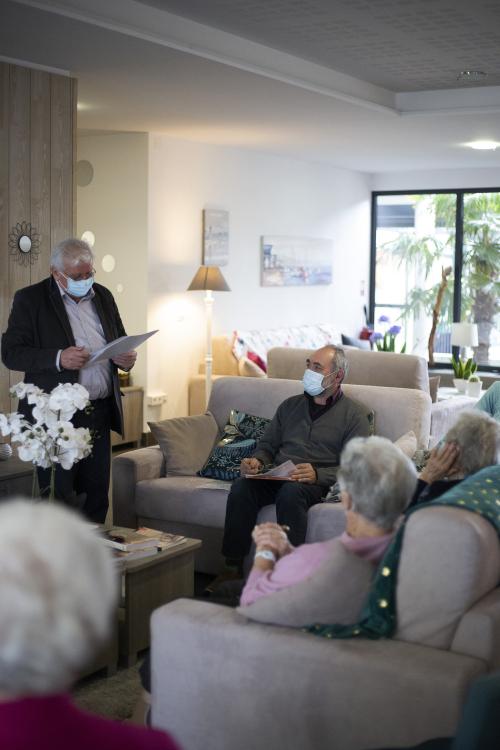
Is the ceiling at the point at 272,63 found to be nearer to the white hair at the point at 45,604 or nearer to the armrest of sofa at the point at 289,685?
the armrest of sofa at the point at 289,685

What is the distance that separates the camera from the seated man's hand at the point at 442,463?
3.05m

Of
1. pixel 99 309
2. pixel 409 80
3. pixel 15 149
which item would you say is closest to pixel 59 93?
pixel 15 149

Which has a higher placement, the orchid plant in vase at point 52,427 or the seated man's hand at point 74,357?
the seated man's hand at point 74,357

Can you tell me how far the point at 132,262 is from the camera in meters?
8.06

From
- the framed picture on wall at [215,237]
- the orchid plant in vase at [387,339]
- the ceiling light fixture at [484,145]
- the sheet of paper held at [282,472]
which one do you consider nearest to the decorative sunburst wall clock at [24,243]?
→ the sheet of paper held at [282,472]

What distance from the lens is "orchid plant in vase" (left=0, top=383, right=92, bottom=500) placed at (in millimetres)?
3352

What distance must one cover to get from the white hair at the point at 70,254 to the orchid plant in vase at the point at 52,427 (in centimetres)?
85

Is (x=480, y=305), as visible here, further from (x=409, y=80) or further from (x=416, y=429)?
(x=416, y=429)

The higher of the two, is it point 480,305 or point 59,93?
point 59,93

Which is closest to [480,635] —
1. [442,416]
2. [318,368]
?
[318,368]

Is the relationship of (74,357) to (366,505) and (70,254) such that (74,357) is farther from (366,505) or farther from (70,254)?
(366,505)

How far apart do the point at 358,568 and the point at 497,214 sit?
30.7 feet

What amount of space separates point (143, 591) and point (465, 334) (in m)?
7.14

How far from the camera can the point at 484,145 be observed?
29.1 feet
